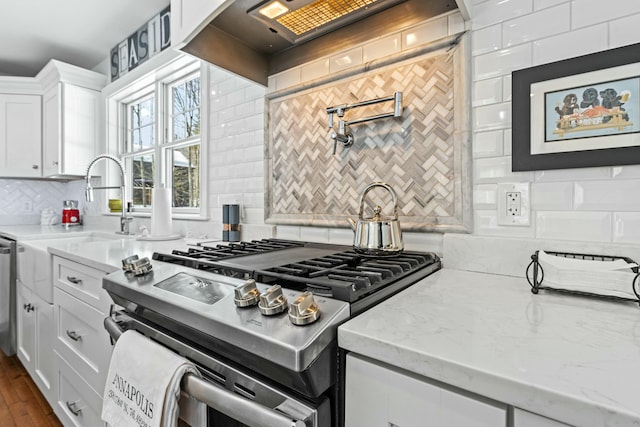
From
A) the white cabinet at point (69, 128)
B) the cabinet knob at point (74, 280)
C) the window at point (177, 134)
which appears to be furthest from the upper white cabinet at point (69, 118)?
the cabinet knob at point (74, 280)

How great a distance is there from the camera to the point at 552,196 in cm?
98

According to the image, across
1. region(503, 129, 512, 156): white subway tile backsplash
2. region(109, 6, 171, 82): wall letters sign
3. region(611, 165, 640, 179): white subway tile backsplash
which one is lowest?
region(611, 165, 640, 179): white subway tile backsplash

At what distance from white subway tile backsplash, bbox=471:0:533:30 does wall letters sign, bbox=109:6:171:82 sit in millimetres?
2219

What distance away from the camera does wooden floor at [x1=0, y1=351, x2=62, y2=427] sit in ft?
5.82

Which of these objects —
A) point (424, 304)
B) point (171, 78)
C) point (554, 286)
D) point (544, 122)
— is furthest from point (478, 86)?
point (171, 78)

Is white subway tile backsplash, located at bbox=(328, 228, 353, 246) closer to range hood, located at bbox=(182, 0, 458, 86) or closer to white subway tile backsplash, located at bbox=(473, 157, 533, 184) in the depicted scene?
white subway tile backsplash, located at bbox=(473, 157, 533, 184)

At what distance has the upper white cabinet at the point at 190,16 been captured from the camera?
1.14m

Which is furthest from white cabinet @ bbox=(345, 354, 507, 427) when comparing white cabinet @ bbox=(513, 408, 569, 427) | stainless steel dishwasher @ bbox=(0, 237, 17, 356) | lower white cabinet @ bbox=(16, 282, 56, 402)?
stainless steel dishwasher @ bbox=(0, 237, 17, 356)

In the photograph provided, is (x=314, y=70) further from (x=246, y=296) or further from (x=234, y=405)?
(x=234, y=405)

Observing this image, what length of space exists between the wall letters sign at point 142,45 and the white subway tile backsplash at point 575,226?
2662 millimetres

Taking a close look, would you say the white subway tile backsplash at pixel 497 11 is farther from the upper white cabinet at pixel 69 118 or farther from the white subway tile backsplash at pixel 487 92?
the upper white cabinet at pixel 69 118

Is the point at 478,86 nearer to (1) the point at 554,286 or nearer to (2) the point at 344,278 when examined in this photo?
(1) the point at 554,286

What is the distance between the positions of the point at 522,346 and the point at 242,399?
49cm

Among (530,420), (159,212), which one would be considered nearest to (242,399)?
(530,420)
